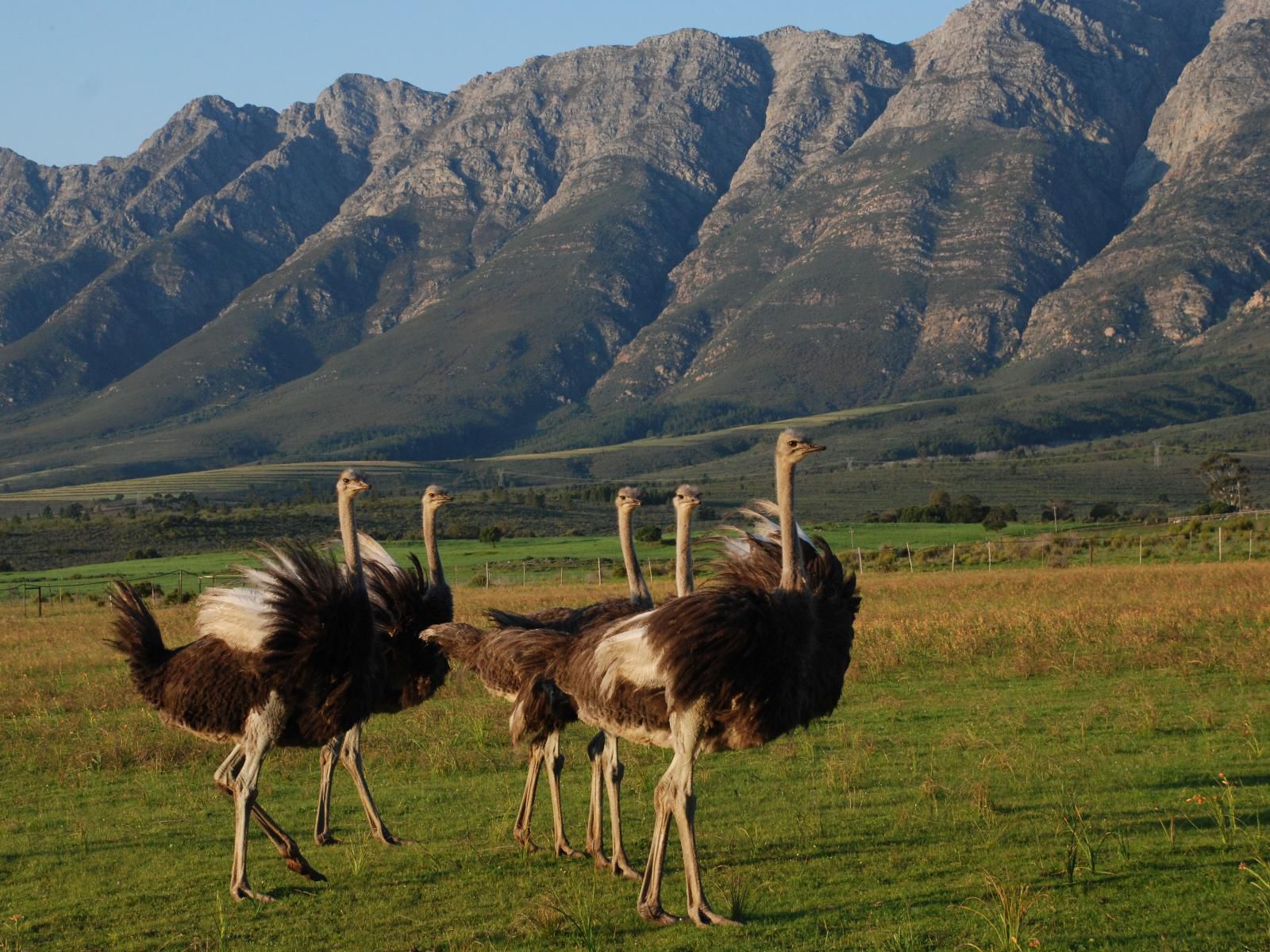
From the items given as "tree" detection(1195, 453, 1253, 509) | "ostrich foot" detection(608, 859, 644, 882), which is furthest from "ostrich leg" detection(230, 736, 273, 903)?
"tree" detection(1195, 453, 1253, 509)

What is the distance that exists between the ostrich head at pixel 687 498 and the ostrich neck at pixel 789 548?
1.25 m

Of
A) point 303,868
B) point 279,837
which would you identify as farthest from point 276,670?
point 303,868

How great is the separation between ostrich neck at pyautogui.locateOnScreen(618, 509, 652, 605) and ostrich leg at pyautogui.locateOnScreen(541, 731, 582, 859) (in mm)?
1204

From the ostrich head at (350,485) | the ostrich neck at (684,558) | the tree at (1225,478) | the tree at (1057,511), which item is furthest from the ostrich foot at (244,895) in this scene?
the tree at (1225,478)

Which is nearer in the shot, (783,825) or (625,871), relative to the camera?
(625,871)

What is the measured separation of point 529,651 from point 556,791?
108cm

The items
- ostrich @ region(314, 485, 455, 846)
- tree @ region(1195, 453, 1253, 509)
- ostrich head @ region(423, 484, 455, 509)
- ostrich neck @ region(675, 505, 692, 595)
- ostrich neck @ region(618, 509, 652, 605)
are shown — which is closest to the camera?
ostrich neck @ region(675, 505, 692, 595)

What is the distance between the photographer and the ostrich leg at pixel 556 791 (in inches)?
422

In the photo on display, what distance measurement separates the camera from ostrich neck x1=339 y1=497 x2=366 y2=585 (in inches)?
420

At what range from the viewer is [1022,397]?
589 ft

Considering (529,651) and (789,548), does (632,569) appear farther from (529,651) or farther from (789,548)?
(789,548)

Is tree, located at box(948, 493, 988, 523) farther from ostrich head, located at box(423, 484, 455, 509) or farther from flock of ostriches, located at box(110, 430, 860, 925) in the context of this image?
flock of ostriches, located at box(110, 430, 860, 925)

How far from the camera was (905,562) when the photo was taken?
152ft

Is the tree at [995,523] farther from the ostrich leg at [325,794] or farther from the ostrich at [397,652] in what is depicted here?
the ostrich leg at [325,794]
